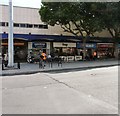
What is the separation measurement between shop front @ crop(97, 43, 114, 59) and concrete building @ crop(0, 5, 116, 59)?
142 inches

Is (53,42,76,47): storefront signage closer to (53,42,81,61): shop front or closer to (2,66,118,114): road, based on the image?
(53,42,81,61): shop front

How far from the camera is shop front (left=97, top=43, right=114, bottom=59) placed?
3769 centimetres

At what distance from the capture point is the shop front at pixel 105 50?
37.7 m

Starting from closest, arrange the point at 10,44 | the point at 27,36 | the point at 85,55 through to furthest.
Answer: the point at 10,44
the point at 27,36
the point at 85,55

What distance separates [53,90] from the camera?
32.7 feet

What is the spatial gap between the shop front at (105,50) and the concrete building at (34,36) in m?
3.62

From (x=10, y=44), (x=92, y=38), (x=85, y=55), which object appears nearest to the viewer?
(x=10, y=44)

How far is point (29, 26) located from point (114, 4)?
36.7ft

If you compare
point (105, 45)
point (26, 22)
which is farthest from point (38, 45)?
point (105, 45)

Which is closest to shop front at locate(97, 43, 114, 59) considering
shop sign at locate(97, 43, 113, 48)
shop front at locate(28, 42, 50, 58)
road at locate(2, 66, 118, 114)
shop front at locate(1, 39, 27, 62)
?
shop sign at locate(97, 43, 113, 48)

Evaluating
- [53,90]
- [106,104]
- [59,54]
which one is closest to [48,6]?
[59,54]

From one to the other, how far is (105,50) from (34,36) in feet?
40.2

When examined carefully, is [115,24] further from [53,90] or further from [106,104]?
[106,104]

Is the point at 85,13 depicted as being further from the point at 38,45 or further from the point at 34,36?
the point at 38,45
